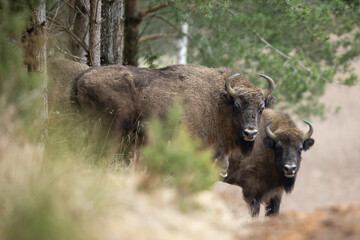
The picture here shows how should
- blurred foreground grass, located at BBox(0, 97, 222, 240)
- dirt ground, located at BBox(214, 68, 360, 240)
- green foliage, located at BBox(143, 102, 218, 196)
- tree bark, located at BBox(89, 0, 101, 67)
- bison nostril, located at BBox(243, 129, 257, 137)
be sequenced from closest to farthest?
blurred foreground grass, located at BBox(0, 97, 222, 240) < green foliage, located at BBox(143, 102, 218, 196) < bison nostril, located at BBox(243, 129, 257, 137) < tree bark, located at BBox(89, 0, 101, 67) < dirt ground, located at BBox(214, 68, 360, 240)

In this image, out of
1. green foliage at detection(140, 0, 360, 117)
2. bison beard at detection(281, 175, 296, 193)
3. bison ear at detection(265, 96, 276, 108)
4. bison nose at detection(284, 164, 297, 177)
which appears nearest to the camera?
bison ear at detection(265, 96, 276, 108)

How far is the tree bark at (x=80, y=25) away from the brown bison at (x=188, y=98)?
5.04 feet

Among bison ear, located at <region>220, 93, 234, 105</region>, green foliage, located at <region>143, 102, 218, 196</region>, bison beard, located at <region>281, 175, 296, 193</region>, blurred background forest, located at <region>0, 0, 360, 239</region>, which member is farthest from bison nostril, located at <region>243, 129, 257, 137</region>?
green foliage, located at <region>143, 102, 218, 196</region>

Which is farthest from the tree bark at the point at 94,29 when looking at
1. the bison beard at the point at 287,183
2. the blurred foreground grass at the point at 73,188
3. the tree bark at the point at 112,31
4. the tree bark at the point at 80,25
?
the bison beard at the point at 287,183

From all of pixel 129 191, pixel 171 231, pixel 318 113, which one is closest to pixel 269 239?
pixel 171 231

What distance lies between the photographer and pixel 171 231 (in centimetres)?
473

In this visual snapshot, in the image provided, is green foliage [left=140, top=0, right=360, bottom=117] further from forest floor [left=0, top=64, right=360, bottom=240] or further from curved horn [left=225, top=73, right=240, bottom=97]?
forest floor [left=0, top=64, right=360, bottom=240]

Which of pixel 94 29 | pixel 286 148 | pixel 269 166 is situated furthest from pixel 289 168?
pixel 94 29

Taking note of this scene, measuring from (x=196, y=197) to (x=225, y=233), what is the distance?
0.70 metres

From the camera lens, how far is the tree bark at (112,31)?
1108 cm

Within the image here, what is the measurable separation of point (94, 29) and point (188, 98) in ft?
6.88

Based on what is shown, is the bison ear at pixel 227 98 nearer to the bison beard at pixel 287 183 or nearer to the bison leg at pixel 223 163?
the bison leg at pixel 223 163

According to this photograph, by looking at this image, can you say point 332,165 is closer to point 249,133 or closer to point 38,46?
point 249,133

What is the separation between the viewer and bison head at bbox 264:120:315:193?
11.0 metres
